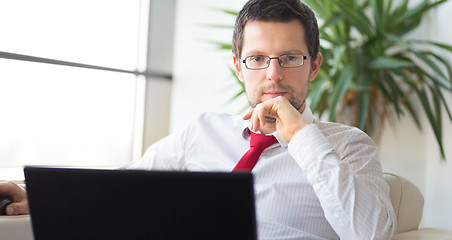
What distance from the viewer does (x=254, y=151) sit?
146cm

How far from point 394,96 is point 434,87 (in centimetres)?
28

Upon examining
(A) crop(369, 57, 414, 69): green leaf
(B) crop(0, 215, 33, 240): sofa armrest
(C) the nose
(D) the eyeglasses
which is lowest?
(B) crop(0, 215, 33, 240): sofa armrest

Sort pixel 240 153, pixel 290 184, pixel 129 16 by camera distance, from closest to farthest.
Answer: pixel 290 184 < pixel 240 153 < pixel 129 16

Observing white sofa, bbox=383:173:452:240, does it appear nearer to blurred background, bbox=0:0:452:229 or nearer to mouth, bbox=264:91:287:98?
mouth, bbox=264:91:287:98

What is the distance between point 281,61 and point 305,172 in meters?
0.39

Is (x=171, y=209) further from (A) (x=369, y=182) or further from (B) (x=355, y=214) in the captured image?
(A) (x=369, y=182)

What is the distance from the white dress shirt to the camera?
3.76ft

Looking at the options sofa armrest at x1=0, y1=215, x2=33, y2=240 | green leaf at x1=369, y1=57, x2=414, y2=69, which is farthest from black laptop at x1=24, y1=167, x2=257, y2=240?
green leaf at x1=369, y1=57, x2=414, y2=69

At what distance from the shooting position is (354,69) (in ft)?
8.45

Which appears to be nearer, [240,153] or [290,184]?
[290,184]

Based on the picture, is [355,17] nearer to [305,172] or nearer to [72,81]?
[305,172]

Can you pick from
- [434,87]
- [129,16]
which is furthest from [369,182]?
[129,16]

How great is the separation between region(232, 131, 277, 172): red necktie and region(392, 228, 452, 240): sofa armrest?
45 cm

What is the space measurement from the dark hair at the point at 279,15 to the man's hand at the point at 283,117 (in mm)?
332
